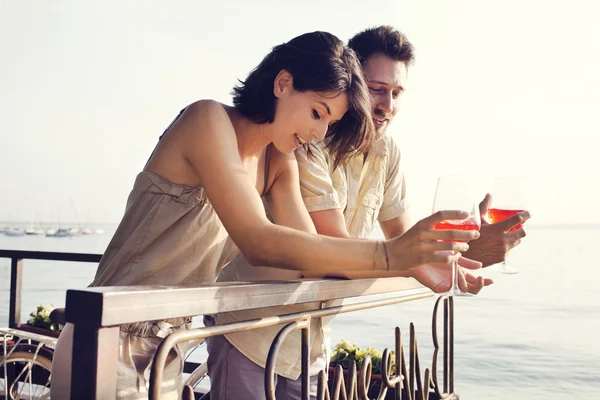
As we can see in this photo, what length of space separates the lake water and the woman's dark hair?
828 centimetres

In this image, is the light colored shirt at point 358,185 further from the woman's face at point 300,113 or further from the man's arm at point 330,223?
the woman's face at point 300,113

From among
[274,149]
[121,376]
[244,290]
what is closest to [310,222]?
[274,149]

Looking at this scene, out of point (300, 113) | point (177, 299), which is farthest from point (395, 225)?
point (177, 299)

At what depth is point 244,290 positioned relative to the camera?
1020 millimetres

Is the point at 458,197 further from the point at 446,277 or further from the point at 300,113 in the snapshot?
the point at 300,113

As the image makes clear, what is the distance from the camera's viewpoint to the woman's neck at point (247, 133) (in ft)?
5.84

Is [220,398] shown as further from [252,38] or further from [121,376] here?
[252,38]

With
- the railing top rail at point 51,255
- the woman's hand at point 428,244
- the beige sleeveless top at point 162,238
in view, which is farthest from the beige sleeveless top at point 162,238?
the railing top rail at point 51,255

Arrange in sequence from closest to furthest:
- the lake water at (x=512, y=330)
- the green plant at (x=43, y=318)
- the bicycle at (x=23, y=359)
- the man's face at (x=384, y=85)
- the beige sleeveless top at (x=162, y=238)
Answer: the beige sleeveless top at (x=162, y=238) < the man's face at (x=384, y=85) < the bicycle at (x=23, y=359) < the green plant at (x=43, y=318) < the lake water at (x=512, y=330)

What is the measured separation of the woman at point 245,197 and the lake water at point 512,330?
837 cm

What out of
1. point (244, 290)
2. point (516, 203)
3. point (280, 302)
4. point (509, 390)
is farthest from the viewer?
point (509, 390)

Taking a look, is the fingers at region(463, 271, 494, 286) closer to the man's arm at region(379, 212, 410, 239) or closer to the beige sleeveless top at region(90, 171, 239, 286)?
the man's arm at region(379, 212, 410, 239)

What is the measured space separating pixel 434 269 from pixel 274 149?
0.53 metres

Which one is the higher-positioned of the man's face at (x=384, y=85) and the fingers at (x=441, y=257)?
the man's face at (x=384, y=85)
